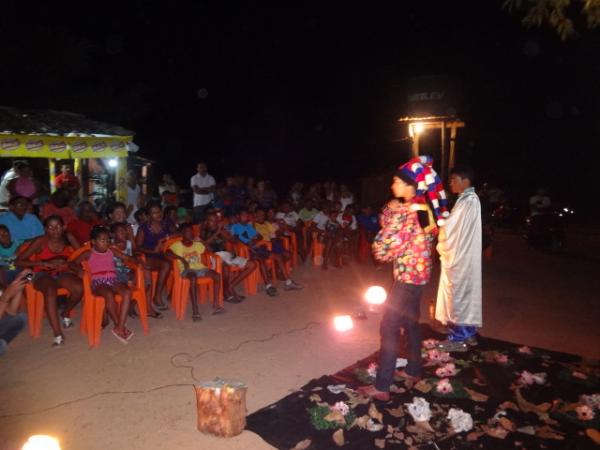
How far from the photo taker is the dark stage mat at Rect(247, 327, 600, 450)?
3439 millimetres

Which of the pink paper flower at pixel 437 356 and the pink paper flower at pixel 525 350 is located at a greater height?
the pink paper flower at pixel 437 356

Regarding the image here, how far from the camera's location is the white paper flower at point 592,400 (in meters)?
3.89

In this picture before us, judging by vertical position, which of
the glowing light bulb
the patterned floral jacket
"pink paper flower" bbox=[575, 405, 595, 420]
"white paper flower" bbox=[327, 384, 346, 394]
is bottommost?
"pink paper flower" bbox=[575, 405, 595, 420]

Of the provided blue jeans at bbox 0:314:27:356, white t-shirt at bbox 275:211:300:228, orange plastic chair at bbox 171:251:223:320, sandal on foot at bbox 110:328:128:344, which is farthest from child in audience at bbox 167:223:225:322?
white t-shirt at bbox 275:211:300:228

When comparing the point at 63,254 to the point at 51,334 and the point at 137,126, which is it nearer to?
the point at 51,334

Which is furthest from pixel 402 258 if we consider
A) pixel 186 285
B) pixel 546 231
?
pixel 546 231

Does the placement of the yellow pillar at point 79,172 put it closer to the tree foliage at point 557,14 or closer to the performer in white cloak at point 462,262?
the performer in white cloak at point 462,262

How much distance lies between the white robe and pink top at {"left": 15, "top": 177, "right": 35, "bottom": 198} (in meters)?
6.56

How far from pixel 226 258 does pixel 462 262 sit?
3.29 m

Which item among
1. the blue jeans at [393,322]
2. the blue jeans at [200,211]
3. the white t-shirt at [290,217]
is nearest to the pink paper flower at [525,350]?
the blue jeans at [393,322]

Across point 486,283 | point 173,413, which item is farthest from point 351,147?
point 173,413

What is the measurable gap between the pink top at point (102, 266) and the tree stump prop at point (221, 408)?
2.46 meters

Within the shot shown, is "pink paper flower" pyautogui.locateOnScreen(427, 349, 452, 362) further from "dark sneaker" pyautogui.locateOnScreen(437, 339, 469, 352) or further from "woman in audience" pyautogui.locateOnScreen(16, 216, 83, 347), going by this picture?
"woman in audience" pyautogui.locateOnScreen(16, 216, 83, 347)

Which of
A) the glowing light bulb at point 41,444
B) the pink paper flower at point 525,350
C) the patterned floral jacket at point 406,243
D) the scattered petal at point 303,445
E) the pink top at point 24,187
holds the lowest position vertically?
the scattered petal at point 303,445
